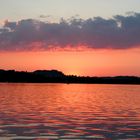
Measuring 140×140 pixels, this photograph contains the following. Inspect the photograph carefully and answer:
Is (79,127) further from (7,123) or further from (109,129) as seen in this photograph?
(7,123)

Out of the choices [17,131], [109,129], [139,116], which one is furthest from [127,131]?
[139,116]

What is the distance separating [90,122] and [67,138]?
43.5 ft

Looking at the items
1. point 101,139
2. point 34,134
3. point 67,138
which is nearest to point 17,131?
point 34,134

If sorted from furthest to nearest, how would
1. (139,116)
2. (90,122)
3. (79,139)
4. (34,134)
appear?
(139,116) < (90,122) < (34,134) < (79,139)

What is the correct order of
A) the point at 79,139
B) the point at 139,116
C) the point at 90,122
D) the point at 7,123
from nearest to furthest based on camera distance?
the point at 79,139, the point at 7,123, the point at 90,122, the point at 139,116

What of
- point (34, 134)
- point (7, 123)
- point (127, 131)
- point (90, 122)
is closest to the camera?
point (34, 134)

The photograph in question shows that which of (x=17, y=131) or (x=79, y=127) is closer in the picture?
(x=17, y=131)

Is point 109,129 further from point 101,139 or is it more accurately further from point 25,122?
point 25,122

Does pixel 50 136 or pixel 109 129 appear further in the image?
pixel 109 129

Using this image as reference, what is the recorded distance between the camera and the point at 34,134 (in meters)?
38.0

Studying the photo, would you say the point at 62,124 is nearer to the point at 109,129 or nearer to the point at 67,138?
the point at 109,129

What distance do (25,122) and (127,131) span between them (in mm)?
11937

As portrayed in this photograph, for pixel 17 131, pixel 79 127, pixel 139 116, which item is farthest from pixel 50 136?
pixel 139 116

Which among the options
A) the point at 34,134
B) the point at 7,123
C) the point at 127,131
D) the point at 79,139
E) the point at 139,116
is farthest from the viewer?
the point at 139,116
